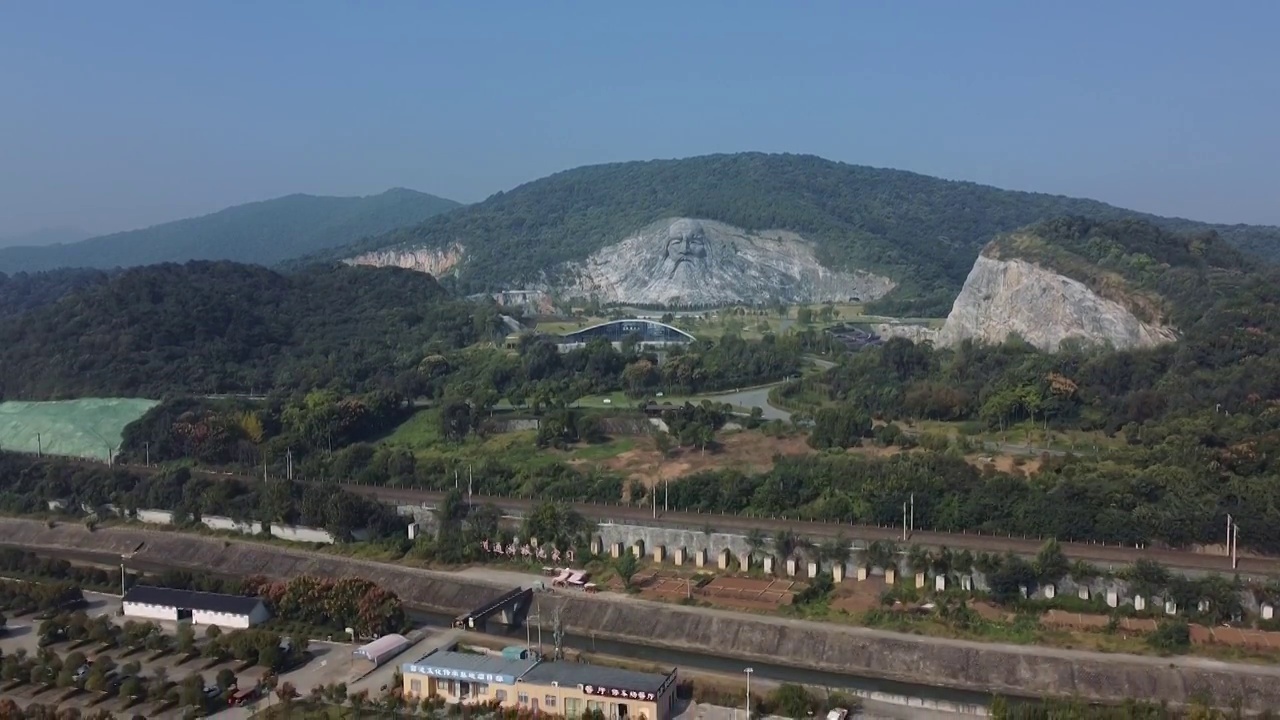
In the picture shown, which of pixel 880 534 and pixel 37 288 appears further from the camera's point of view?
pixel 37 288

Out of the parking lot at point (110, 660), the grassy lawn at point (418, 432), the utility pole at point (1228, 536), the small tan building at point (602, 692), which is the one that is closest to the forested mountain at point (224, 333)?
the grassy lawn at point (418, 432)

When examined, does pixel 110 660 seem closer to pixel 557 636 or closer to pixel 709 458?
pixel 557 636

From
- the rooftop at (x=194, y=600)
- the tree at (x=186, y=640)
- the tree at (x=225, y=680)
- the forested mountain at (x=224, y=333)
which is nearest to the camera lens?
the tree at (x=225, y=680)

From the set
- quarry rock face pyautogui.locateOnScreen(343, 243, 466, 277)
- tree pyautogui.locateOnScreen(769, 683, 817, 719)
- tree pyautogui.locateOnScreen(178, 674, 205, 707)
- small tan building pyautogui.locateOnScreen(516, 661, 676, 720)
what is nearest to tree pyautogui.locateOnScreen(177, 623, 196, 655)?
tree pyautogui.locateOnScreen(178, 674, 205, 707)

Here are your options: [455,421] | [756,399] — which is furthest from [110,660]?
[756,399]

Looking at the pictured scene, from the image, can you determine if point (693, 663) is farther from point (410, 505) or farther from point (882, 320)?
point (882, 320)

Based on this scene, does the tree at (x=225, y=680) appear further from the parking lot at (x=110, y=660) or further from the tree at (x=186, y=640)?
the tree at (x=186, y=640)
